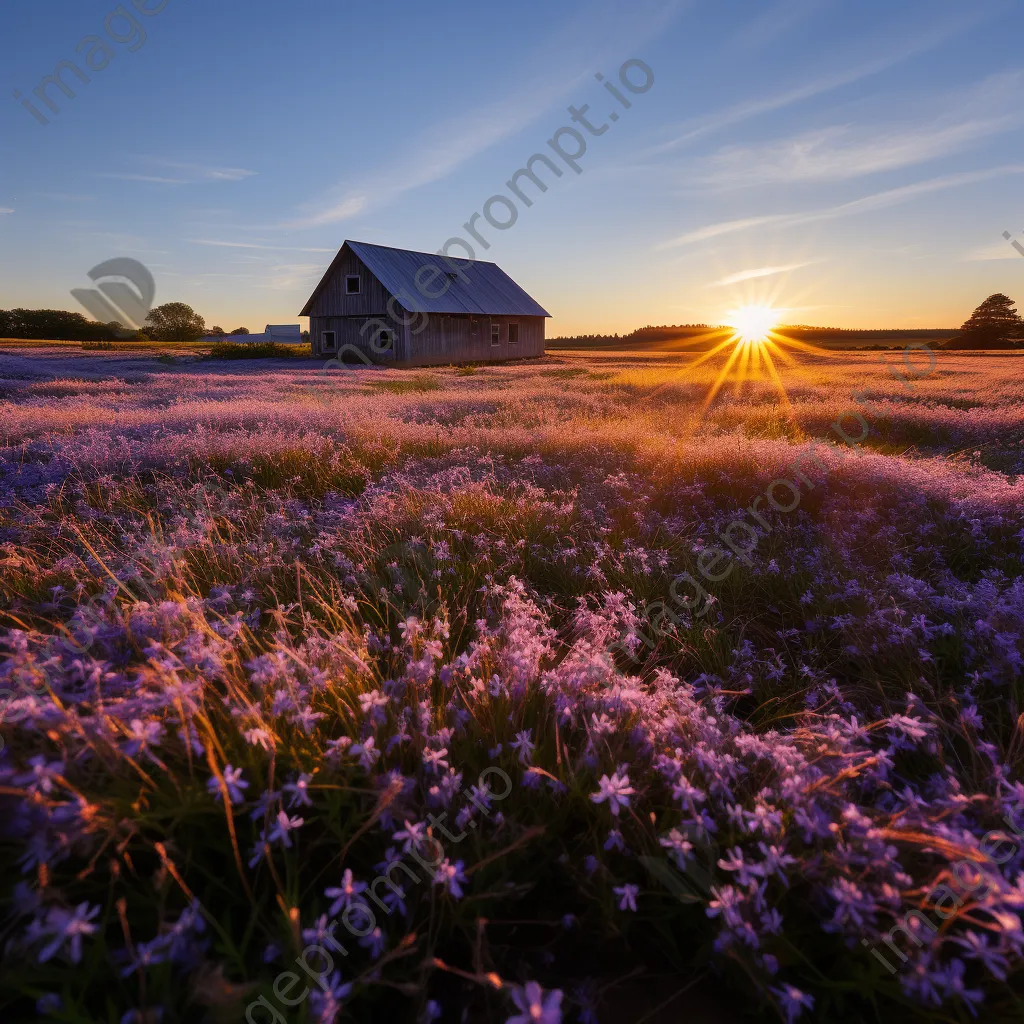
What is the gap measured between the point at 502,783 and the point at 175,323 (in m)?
106

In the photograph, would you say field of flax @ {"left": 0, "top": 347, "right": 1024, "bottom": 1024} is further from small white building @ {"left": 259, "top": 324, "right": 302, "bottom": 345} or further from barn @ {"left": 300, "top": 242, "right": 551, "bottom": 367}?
small white building @ {"left": 259, "top": 324, "right": 302, "bottom": 345}

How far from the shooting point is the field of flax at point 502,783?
1.38 metres

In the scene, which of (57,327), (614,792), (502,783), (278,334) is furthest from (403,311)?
(278,334)

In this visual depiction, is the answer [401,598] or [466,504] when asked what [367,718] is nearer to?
[401,598]

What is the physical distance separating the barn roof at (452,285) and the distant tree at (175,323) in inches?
2294

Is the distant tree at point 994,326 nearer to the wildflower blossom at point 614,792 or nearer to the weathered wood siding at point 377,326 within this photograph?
the weathered wood siding at point 377,326

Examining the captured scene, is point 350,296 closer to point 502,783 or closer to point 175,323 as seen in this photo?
point 502,783

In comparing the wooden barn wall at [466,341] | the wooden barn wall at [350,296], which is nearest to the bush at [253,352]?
the wooden barn wall at [350,296]

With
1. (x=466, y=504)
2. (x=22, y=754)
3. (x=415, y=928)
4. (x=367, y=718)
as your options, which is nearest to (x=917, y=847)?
(x=415, y=928)

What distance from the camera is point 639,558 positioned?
4297mm

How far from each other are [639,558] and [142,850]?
339 centimetres

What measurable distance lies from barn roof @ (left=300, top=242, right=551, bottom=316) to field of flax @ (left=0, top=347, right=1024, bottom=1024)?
104ft

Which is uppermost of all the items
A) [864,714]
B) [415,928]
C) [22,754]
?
[22,754]

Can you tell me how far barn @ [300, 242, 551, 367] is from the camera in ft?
111
